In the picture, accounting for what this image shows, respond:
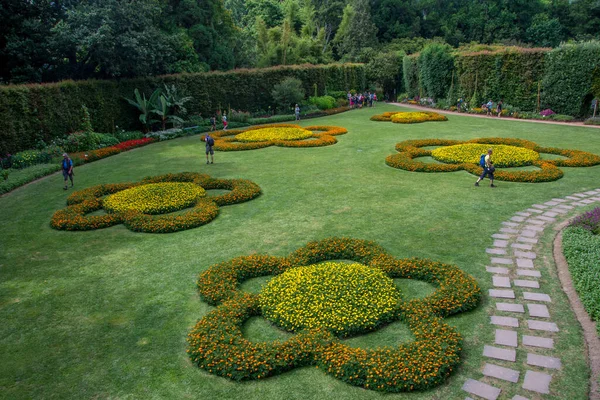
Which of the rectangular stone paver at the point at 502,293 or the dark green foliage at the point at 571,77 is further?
the dark green foliage at the point at 571,77

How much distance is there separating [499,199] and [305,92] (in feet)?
104

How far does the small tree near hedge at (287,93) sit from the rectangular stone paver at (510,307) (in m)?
31.9

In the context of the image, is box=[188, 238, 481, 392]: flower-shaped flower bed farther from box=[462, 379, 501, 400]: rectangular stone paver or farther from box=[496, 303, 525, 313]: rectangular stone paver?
box=[496, 303, 525, 313]: rectangular stone paver

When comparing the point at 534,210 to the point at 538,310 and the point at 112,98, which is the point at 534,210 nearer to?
the point at 538,310

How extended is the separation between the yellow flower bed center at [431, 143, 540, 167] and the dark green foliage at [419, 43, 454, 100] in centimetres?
2131

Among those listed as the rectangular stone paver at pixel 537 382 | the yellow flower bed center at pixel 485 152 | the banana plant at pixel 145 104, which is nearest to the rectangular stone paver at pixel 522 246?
the rectangular stone paver at pixel 537 382

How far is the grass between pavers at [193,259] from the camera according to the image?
6.04 m

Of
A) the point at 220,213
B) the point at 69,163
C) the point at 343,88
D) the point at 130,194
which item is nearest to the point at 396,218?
the point at 220,213

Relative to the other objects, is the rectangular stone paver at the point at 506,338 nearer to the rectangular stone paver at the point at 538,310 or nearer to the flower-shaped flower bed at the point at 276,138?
the rectangular stone paver at the point at 538,310

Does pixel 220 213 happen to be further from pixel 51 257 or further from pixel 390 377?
pixel 390 377

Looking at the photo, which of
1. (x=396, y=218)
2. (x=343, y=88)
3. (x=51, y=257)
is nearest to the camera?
(x=51, y=257)

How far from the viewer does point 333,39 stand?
6888 centimetres

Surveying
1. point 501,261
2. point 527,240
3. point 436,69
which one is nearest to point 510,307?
point 501,261

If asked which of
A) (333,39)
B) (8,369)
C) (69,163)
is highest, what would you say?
(333,39)
